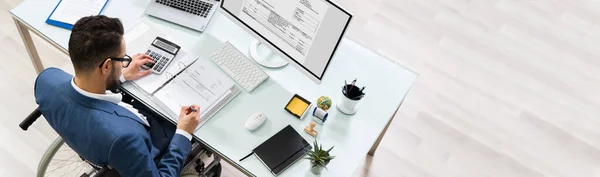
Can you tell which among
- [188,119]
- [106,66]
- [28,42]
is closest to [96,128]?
[106,66]

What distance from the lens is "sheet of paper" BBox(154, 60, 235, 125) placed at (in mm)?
2023

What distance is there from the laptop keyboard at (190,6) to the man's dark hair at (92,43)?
577 mm

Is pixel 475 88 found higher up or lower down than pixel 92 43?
higher up

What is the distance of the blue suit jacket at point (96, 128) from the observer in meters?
1.72

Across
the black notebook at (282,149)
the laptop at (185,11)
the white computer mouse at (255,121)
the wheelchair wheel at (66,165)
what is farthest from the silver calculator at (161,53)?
the wheelchair wheel at (66,165)

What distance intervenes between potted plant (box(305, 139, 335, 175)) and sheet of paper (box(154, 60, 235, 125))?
449 millimetres

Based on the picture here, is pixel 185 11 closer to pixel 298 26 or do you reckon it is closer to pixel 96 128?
pixel 298 26

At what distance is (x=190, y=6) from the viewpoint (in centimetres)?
236

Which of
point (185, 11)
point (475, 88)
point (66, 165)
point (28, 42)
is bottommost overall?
point (66, 165)

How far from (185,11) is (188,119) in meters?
0.64

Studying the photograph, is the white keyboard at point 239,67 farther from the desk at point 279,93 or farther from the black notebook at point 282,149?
the black notebook at point 282,149

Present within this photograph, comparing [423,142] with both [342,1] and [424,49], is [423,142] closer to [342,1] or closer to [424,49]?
[424,49]

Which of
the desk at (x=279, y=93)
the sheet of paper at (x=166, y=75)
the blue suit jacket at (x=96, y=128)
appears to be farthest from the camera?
the sheet of paper at (x=166, y=75)

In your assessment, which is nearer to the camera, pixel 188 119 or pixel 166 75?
pixel 188 119
